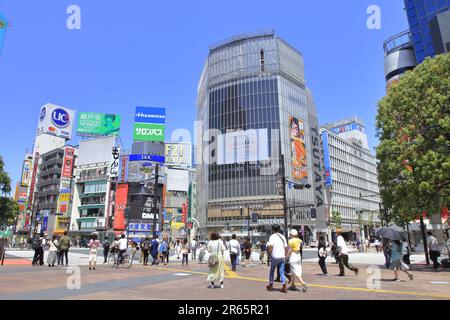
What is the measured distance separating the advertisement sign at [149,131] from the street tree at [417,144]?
65.3 m

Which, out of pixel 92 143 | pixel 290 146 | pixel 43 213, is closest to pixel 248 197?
pixel 290 146

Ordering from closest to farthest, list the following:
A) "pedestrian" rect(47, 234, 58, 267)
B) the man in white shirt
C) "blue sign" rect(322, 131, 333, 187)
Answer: the man in white shirt, "pedestrian" rect(47, 234, 58, 267), "blue sign" rect(322, 131, 333, 187)

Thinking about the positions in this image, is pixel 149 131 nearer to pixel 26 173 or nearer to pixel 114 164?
pixel 114 164

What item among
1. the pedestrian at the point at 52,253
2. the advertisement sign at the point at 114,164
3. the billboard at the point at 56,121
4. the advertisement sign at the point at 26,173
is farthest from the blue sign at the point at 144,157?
the pedestrian at the point at 52,253

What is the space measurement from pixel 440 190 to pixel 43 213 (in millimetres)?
94363

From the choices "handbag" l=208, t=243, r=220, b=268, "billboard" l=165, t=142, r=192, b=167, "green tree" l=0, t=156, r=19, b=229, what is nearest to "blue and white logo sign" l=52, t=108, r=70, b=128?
"billboard" l=165, t=142, r=192, b=167

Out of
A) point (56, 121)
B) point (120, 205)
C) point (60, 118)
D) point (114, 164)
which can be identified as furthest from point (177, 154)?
point (120, 205)

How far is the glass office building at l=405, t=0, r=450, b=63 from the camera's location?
2653 inches

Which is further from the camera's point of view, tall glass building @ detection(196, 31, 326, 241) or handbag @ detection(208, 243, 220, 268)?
tall glass building @ detection(196, 31, 326, 241)

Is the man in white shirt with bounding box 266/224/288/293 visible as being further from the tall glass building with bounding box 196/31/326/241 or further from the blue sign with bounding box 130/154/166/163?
the blue sign with bounding box 130/154/166/163

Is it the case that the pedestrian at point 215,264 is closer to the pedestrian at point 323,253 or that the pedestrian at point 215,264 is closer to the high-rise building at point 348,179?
the pedestrian at point 323,253

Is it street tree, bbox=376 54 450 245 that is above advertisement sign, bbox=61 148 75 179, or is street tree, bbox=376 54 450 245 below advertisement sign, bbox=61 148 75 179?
below

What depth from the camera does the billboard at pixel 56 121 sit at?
100688 millimetres

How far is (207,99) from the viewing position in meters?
91.6
